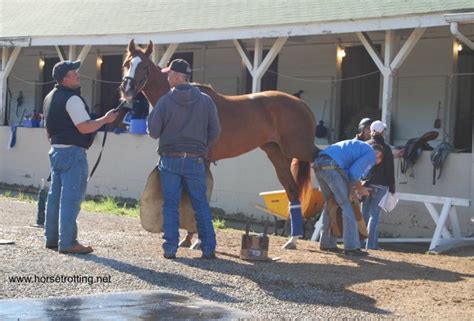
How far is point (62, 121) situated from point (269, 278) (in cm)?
259

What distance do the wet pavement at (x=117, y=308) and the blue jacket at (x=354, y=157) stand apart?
3704mm

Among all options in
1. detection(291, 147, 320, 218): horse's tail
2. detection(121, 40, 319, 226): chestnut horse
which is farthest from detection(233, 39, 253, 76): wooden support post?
detection(291, 147, 320, 218): horse's tail

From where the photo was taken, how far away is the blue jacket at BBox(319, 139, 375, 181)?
33.6 feet

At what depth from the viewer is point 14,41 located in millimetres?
21250

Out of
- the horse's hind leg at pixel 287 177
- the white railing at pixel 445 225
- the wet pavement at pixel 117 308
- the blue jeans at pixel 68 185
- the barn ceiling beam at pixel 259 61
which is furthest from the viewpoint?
the barn ceiling beam at pixel 259 61

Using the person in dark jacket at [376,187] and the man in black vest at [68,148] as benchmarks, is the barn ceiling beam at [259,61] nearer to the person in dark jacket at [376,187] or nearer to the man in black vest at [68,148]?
the person in dark jacket at [376,187]

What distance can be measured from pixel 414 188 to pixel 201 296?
8.11 m

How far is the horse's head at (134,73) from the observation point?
33.2ft

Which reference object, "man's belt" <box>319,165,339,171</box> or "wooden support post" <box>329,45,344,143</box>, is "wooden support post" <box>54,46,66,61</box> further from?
"man's belt" <box>319,165,339,171</box>

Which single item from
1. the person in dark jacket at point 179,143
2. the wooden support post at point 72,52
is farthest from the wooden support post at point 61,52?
the person in dark jacket at point 179,143

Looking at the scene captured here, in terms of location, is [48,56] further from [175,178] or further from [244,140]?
[175,178]

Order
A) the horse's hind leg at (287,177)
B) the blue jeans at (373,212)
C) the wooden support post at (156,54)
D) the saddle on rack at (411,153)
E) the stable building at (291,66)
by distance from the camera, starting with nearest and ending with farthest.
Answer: the horse's hind leg at (287,177) < the blue jeans at (373,212) < the saddle on rack at (411,153) < the stable building at (291,66) < the wooden support post at (156,54)

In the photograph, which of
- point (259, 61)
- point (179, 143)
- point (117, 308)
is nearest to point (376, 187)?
point (179, 143)

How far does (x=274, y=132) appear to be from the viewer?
452 inches
